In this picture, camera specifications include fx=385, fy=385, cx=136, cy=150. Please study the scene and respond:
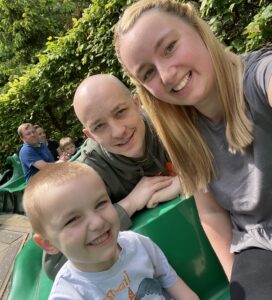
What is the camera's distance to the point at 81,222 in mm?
1264

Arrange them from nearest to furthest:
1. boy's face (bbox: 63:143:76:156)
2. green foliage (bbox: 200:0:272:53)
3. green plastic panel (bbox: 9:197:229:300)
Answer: green plastic panel (bbox: 9:197:229:300) < green foliage (bbox: 200:0:272:53) < boy's face (bbox: 63:143:76:156)

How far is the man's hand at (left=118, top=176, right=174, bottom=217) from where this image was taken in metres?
1.68

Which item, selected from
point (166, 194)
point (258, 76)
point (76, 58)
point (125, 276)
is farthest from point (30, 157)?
point (258, 76)

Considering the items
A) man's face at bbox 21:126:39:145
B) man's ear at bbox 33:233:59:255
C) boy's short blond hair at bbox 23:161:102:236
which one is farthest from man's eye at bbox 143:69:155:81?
man's face at bbox 21:126:39:145

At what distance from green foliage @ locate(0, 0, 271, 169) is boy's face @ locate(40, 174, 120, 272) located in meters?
1.53

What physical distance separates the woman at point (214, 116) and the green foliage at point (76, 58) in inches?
40.3

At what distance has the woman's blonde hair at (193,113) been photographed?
1.33m

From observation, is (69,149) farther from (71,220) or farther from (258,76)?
(258,76)

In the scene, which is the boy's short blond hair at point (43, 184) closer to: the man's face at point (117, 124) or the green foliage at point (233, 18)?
the man's face at point (117, 124)

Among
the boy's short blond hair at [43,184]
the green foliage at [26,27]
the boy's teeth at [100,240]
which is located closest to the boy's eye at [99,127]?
the boy's short blond hair at [43,184]

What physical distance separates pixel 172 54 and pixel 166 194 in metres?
0.64

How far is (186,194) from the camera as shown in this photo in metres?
1.58

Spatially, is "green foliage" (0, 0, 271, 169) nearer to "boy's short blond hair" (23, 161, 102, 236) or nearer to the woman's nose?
the woman's nose

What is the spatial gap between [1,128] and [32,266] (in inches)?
276
